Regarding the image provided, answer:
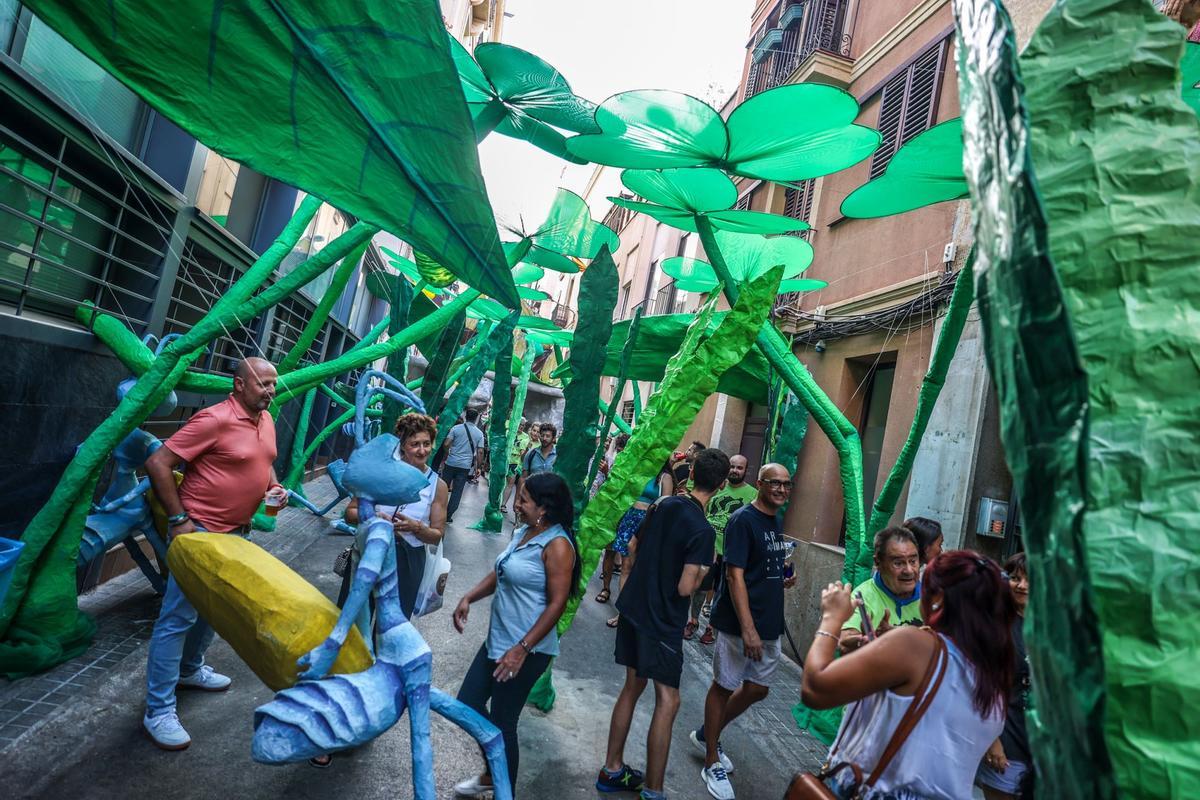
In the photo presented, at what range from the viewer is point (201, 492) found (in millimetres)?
3119

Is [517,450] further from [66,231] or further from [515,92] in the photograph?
[515,92]

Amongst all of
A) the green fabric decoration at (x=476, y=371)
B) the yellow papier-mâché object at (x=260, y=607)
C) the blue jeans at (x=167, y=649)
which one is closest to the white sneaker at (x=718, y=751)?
the yellow papier-mâché object at (x=260, y=607)

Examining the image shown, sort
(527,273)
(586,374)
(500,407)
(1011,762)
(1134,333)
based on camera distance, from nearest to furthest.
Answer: (1134,333) → (1011,762) → (586,374) → (500,407) → (527,273)

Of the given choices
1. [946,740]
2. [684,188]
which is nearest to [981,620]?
[946,740]

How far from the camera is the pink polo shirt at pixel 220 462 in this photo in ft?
10.1

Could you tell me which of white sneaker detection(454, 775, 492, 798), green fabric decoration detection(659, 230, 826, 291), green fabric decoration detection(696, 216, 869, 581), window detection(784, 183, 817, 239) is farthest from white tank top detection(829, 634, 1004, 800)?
window detection(784, 183, 817, 239)

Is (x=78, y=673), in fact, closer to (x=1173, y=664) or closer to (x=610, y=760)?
(x=610, y=760)

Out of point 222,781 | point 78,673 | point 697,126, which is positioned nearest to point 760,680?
point 222,781

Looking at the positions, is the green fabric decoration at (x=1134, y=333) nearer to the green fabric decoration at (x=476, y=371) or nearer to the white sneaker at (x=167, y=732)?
the white sneaker at (x=167, y=732)

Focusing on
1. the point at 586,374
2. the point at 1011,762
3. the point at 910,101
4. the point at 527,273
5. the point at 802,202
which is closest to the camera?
the point at 1011,762

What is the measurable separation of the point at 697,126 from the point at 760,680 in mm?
2837

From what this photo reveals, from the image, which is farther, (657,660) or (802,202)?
(802,202)

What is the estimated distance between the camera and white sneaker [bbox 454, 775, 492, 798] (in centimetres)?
291

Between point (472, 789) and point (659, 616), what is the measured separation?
3.67 ft
